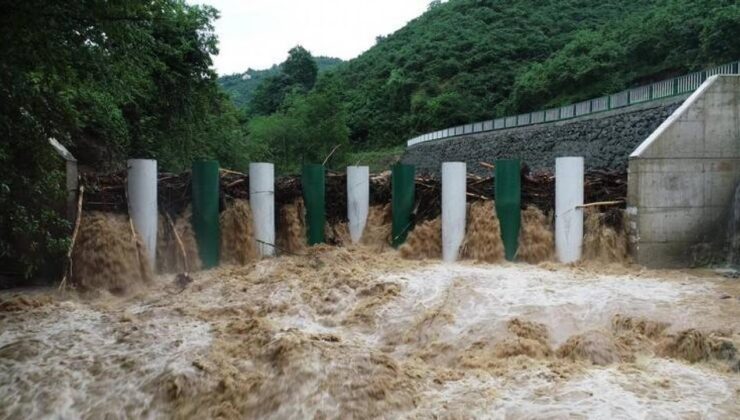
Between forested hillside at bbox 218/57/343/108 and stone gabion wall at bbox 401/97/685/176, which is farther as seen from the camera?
forested hillside at bbox 218/57/343/108

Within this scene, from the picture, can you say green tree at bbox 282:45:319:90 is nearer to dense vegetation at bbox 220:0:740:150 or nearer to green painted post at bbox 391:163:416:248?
dense vegetation at bbox 220:0:740:150

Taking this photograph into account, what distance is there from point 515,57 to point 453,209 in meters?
49.1

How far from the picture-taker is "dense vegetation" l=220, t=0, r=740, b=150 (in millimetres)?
35281

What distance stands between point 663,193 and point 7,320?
9.34 meters

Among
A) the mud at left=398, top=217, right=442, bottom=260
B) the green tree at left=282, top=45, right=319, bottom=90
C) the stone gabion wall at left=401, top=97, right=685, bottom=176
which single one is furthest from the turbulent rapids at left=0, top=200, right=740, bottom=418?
the green tree at left=282, top=45, right=319, bottom=90

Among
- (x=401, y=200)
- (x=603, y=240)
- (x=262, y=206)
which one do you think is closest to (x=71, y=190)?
(x=262, y=206)

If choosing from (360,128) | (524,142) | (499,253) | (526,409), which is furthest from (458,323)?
(360,128)

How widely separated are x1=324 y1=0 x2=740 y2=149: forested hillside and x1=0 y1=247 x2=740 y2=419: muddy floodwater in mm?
29777

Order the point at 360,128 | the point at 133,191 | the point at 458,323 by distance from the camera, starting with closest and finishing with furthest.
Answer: the point at 458,323 → the point at 133,191 → the point at 360,128

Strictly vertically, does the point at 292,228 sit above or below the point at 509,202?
below

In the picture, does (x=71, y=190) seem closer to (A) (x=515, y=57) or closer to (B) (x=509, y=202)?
(B) (x=509, y=202)

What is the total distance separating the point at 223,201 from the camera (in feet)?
32.0

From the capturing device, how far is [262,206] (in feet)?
32.2

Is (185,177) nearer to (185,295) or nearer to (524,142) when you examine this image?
(185,295)
